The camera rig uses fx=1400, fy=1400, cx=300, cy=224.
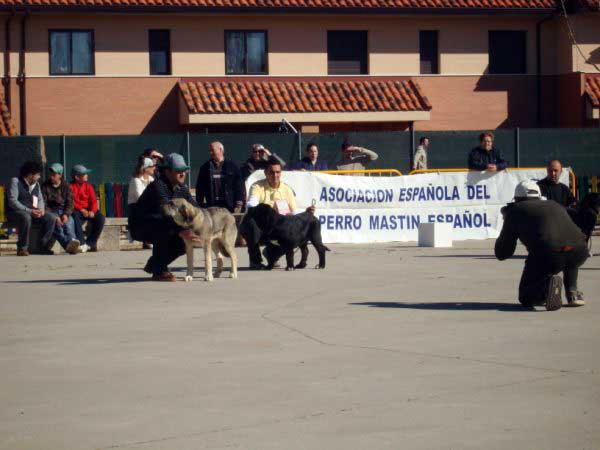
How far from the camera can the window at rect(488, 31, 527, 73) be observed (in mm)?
41250

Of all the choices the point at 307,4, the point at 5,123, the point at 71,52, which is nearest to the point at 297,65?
the point at 307,4

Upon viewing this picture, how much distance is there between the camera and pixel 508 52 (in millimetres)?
41344

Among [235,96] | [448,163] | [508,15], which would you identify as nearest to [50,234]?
[448,163]

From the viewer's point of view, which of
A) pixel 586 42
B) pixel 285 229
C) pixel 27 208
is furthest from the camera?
pixel 586 42

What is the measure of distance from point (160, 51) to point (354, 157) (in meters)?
A: 13.4

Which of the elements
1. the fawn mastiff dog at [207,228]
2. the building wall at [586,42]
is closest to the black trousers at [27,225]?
the fawn mastiff dog at [207,228]

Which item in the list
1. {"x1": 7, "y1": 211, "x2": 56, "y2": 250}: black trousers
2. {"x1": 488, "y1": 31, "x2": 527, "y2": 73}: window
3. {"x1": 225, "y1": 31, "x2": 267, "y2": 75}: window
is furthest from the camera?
{"x1": 488, "y1": 31, "x2": 527, "y2": 73}: window

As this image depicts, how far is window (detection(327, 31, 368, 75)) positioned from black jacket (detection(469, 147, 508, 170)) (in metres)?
15.6

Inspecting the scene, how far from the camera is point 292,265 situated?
18.4 metres

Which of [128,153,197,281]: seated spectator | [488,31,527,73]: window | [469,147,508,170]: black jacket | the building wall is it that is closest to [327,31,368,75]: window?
[488,31,527,73]: window

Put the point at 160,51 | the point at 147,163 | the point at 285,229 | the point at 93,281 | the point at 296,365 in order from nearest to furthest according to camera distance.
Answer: the point at 296,365
the point at 93,281
the point at 285,229
the point at 147,163
the point at 160,51

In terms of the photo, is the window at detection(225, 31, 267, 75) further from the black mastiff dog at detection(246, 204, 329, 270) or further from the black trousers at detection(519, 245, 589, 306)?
the black trousers at detection(519, 245, 589, 306)

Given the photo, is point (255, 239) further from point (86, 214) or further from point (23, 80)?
point (23, 80)

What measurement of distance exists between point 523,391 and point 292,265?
9458 millimetres
